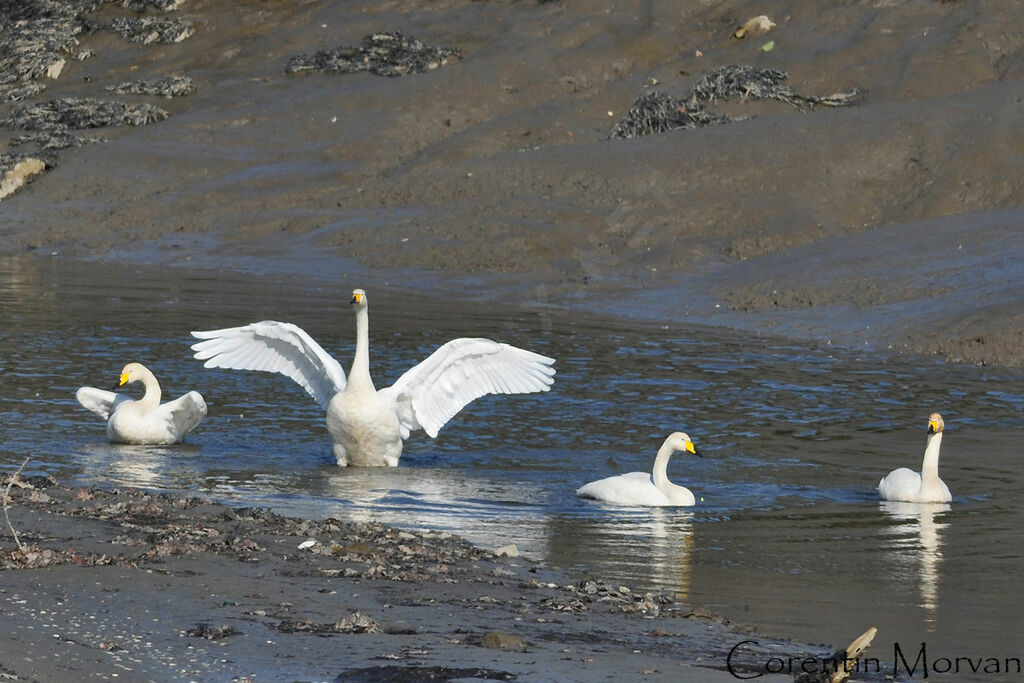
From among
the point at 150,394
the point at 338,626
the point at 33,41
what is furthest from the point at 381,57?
the point at 338,626

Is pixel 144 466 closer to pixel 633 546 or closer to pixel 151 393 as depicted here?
pixel 151 393

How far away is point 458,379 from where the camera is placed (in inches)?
474

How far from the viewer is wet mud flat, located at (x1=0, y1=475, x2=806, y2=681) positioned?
18.4 feet

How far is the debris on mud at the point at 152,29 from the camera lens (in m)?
38.9

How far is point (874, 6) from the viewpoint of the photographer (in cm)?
3278

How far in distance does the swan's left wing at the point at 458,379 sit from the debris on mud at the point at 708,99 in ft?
54.6

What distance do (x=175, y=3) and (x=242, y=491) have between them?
33.1 m

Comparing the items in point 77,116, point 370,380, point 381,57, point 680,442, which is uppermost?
point 381,57

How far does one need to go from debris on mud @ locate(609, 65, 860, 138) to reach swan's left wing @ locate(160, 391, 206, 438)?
1752cm

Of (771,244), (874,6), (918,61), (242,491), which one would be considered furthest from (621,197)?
(242,491)

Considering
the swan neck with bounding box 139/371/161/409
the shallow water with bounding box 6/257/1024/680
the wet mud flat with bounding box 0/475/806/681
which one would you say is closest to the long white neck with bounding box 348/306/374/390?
the shallow water with bounding box 6/257/1024/680

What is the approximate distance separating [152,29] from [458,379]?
29.8 meters

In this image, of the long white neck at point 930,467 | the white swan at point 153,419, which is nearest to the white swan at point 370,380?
the white swan at point 153,419

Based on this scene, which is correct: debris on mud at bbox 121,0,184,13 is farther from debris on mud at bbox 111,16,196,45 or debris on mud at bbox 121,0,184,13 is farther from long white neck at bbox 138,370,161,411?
long white neck at bbox 138,370,161,411
